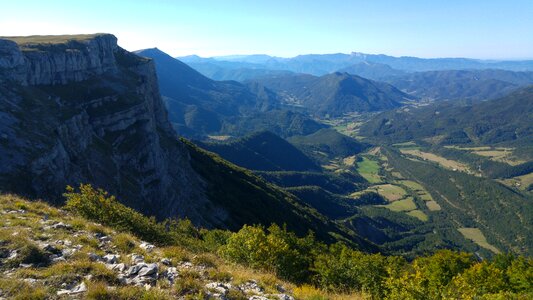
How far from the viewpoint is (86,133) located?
237ft

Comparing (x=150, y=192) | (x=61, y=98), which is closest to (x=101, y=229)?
(x=150, y=192)

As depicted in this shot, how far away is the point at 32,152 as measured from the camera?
50500 mm

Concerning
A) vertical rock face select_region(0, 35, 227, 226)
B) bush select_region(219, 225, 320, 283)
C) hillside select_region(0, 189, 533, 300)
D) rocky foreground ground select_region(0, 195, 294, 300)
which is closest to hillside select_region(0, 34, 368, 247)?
vertical rock face select_region(0, 35, 227, 226)

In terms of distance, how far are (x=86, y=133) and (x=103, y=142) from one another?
5134mm

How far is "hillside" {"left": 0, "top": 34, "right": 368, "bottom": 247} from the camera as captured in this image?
52375mm

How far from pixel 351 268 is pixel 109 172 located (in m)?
56.3

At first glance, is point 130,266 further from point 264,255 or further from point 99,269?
point 264,255

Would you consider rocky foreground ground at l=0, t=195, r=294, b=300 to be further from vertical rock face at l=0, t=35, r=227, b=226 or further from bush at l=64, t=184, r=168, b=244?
vertical rock face at l=0, t=35, r=227, b=226

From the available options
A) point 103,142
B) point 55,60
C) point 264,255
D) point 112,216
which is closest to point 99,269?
point 112,216

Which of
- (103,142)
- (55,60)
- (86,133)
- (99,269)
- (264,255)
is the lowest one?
(103,142)

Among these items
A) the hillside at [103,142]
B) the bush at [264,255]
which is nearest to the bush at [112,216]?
the bush at [264,255]

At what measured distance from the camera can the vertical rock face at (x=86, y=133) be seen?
51.1 m

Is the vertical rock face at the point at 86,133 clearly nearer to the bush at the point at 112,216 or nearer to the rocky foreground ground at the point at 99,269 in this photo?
the bush at the point at 112,216

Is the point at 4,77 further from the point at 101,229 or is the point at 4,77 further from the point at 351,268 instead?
the point at 351,268
